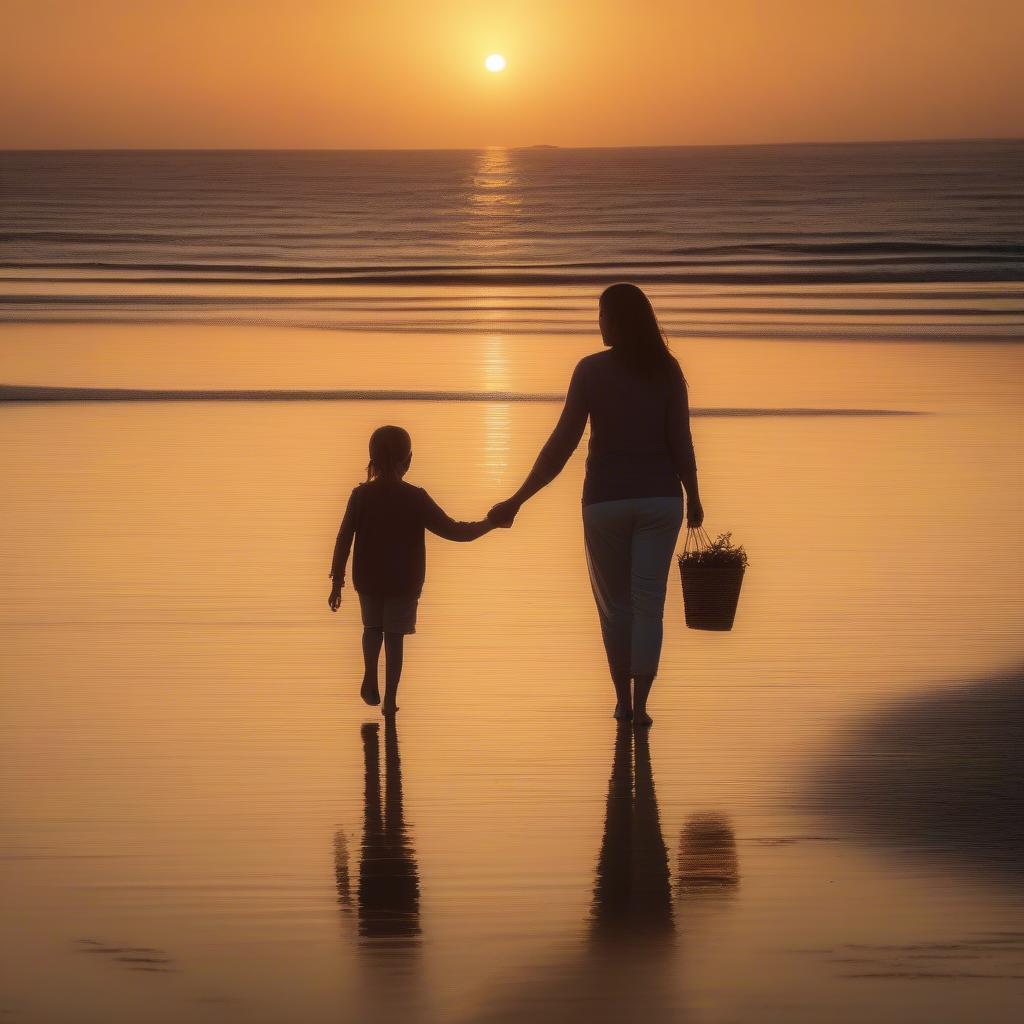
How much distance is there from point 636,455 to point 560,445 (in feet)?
0.97

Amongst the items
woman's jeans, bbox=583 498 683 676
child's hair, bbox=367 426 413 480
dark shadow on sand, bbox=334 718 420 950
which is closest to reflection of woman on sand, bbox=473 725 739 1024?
dark shadow on sand, bbox=334 718 420 950

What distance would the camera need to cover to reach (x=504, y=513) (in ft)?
22.9

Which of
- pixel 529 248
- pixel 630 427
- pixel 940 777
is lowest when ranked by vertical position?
pixel 940 777

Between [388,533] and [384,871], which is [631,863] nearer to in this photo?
[384,871]

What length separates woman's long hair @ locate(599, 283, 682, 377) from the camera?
263 inches

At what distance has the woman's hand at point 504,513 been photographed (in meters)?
6.93

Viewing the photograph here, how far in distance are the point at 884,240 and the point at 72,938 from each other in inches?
2245

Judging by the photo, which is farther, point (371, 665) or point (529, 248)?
point (529, 248)

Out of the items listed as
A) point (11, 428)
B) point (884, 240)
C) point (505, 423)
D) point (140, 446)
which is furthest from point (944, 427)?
point (884, 240)

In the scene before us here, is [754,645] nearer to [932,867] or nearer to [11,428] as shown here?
[932,867]

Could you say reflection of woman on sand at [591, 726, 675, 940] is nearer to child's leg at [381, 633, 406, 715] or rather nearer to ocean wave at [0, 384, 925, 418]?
child's leg at [381, 633, 406, 715]

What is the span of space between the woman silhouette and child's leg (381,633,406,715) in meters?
0.73

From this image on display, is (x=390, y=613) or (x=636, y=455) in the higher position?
(x=636, y=455)

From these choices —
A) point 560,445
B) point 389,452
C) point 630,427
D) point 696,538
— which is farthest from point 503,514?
point 696,538
